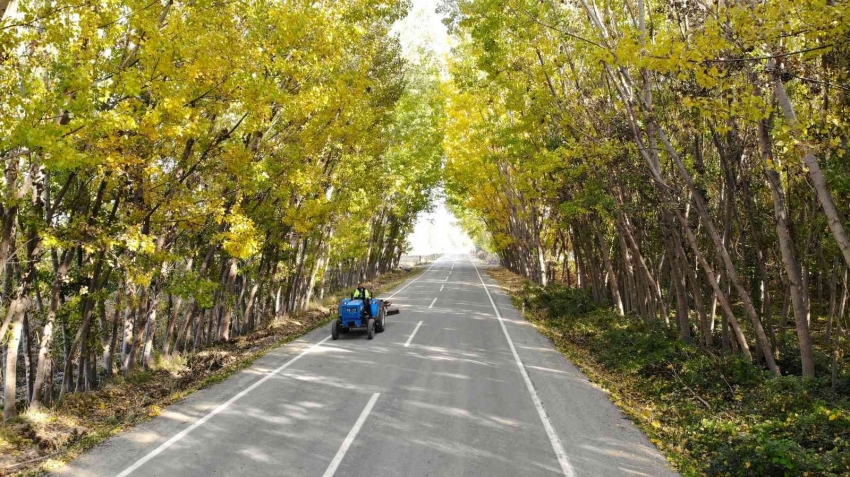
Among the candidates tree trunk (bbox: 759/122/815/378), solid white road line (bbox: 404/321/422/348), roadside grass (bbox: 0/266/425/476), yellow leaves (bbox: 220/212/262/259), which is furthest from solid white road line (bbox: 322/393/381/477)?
tree trunk (bbox: 759/122/815/378)

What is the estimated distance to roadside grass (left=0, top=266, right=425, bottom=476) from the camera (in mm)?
6582

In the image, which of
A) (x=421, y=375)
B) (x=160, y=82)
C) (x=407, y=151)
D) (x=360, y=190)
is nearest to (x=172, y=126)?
(x=160, y=82)

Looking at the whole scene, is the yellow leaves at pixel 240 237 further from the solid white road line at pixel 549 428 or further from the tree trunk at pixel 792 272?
the tree trunk at pixel 792 272

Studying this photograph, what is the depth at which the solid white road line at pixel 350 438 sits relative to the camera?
6.09m

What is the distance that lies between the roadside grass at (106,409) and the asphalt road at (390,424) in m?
0.36

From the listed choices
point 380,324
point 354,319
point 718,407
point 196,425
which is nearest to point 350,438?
point 196,425

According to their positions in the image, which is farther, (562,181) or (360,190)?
(360,190)

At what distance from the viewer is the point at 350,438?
7016 millimetres

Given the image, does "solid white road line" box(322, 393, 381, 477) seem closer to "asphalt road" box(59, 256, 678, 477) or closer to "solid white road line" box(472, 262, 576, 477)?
"asphalt road" box(59, 256, 678, 477)

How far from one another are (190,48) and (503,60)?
29.7ft

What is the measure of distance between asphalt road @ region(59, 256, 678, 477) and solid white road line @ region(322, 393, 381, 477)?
0.09ft

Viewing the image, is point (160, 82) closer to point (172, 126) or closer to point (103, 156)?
point (172, 126)

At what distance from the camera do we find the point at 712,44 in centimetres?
556

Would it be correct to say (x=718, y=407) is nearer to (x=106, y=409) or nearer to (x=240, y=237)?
(x=240, y=237)
